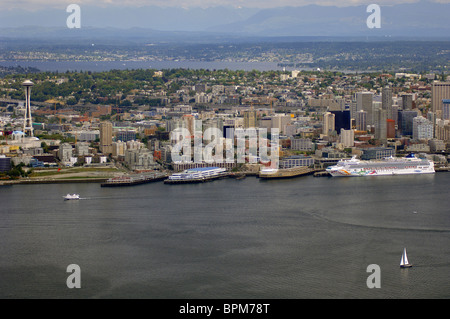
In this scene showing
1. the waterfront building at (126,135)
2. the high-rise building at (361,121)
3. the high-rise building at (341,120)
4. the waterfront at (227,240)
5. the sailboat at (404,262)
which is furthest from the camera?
the high-rise building at (361,121)

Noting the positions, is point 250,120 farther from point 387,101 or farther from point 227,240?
point 227,240

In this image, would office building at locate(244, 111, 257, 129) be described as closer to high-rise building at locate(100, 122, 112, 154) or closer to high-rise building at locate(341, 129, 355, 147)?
high-rise building at locate(341, 129, 355, 147)

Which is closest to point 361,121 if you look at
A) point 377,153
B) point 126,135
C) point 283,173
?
point 377,153

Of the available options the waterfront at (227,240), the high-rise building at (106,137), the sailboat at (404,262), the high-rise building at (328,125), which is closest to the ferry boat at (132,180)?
the waterfront at (227,240)

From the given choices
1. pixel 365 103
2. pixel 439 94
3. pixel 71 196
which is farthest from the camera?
pixel 439 94

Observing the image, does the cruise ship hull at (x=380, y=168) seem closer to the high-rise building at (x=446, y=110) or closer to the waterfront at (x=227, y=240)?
the waterfront at (x=227, y=240)

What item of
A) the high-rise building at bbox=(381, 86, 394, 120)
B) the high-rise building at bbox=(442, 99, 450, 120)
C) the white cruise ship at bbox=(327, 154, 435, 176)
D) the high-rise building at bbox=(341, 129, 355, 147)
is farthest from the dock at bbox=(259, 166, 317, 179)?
the high-rise building at bbox=(442, 99, 450, 120)

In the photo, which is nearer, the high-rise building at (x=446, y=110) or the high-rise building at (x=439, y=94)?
the high-rise building at (x=446, y=110)
